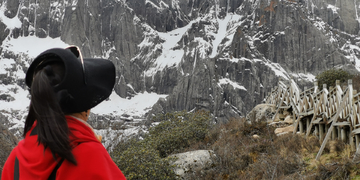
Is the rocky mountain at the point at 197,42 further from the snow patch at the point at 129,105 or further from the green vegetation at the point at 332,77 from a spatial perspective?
the green vegetation at the point at 332,77

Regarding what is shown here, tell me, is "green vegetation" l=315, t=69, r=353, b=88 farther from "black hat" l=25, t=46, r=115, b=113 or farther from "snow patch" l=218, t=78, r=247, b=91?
"snow patch" l=218, t=78, r=247, b=91

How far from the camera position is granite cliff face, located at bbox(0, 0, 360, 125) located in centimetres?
10500

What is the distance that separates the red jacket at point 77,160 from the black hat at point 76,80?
0.10 metres

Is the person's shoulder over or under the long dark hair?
under

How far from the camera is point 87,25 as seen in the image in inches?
5123

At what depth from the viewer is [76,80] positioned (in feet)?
4.69

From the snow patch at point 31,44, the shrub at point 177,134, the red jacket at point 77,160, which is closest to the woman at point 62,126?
the red jacket at point 77,160

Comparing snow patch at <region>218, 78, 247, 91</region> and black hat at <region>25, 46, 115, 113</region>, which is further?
snow patch at <region>218, 78, 247, 91</region>

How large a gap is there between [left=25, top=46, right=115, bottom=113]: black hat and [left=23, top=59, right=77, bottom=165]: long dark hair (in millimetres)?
38

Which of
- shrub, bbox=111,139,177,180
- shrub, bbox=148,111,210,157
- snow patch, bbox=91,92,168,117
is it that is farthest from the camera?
snow patch, bbox=91,92,168,117

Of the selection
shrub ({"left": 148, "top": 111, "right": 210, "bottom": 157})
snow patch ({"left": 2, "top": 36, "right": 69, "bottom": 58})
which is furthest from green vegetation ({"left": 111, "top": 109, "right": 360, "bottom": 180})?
snow patch ({"left": 2, "top": 36, "right": 69, "bottom": 58})

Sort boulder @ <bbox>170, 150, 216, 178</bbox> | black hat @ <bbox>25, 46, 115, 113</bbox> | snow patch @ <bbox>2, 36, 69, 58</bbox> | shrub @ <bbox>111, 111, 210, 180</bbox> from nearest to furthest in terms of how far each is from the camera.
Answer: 1. black hat @ <bbox>25, 46, 115, 113</bbox>
2. shrub @ <bbox>111, 111, 210, 180</bbox>
3. boulder @ <bbox>170, 150, 216, 178</bbox>
4. snow patch @ <bbox>2, 36, 69, 58</bbox>

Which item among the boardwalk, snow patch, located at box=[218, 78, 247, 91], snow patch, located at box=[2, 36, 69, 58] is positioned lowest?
snow patch, located at box=[218, 78, 247, 91]

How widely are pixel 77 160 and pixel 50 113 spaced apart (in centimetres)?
25
